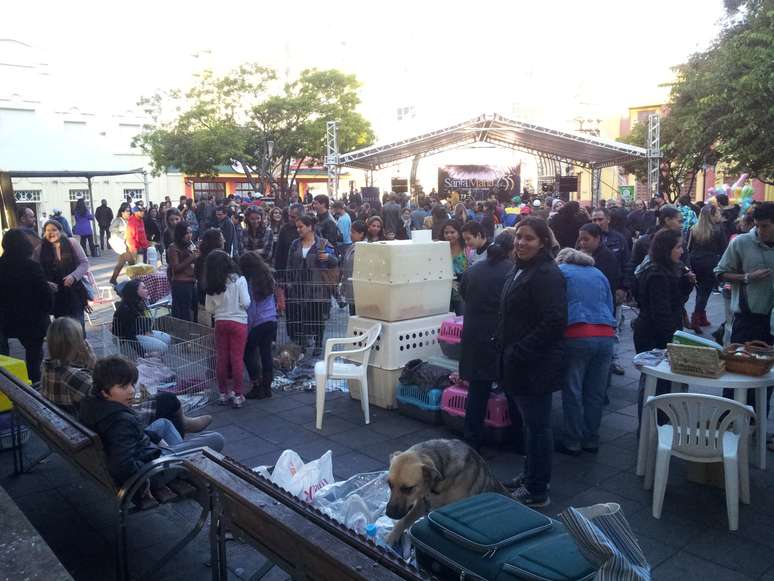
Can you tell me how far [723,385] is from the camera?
4117 millimetres

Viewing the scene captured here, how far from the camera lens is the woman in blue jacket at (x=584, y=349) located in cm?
489

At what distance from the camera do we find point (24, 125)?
952 inches

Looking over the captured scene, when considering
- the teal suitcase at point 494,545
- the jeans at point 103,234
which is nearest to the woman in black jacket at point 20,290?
the teal suitcase at point 494,545

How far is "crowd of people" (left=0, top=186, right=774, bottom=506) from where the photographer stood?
13.3ft

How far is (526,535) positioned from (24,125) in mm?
26807

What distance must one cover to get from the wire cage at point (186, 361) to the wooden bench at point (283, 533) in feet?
10.5

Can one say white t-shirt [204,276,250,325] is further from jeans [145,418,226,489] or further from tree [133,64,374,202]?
tree [133,64,374,202]

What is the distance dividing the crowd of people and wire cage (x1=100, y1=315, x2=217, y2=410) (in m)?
0.15

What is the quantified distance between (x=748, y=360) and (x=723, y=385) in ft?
0.98

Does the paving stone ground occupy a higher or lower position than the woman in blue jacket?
lower

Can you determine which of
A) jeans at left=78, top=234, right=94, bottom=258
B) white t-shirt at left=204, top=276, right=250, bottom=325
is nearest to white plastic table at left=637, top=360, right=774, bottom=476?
white t-shirt at left=204, top=276, right=250, bottom=325

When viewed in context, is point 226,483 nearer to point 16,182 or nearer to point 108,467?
point 108,467

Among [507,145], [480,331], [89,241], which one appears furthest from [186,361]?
[507,145]

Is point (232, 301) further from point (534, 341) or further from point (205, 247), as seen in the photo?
point (534, 341)
